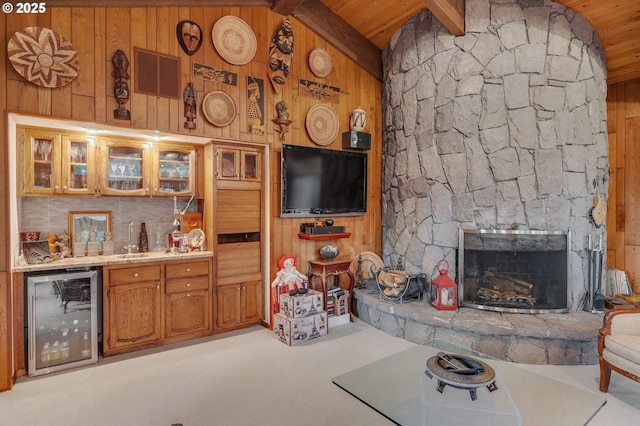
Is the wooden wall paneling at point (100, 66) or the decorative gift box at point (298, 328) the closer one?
the wooden wall paneling at point (100, 66)

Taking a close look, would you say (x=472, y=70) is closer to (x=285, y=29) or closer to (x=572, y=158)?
(x=572, y=158)

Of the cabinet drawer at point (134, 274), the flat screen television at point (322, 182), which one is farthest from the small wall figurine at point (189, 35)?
the cabinet drawer at point (134, 274)

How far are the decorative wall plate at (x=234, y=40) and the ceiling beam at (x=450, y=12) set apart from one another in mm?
1833

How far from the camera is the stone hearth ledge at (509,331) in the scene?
308 centimetres

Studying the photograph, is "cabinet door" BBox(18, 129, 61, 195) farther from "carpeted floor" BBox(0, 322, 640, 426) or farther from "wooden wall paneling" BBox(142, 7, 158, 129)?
"carpeted floor" BBox(0, 322, 640, 426)

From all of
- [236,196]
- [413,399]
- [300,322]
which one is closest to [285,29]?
[236,196]

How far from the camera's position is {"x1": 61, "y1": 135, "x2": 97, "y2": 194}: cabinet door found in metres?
3.23

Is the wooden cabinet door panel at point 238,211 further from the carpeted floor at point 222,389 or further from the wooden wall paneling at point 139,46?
the carpeted floor at point 222,389

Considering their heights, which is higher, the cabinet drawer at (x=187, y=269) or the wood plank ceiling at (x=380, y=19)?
the wood plank ceiling at (x=380, y=19)

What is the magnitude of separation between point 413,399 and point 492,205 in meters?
2.35

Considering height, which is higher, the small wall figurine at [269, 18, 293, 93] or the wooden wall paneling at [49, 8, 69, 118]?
the small wall figurine at [269, 18, 293, 93]

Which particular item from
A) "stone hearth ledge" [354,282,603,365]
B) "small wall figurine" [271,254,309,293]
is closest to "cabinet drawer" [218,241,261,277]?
"small wall figurine" [271,254,309,293]

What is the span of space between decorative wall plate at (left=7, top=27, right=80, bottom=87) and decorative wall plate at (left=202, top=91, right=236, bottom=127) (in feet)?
3.58

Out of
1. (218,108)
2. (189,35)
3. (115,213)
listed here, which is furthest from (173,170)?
(189,35)
